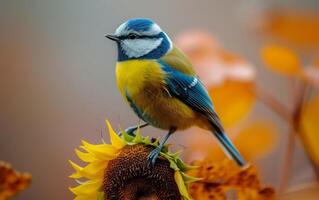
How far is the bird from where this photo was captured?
605 mm

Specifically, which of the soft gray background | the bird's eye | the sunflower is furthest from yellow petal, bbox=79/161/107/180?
the soft gray background

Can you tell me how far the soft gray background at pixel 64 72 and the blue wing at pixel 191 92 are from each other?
1.45 feet

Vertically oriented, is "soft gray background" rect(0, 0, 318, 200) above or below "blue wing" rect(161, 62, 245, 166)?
below

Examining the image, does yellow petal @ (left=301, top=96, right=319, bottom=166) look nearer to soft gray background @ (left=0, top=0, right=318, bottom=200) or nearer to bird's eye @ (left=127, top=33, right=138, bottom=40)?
bird's eye @ (left=127, top=33, right=138, bottom=40)

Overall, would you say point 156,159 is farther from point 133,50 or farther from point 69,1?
point 69,1

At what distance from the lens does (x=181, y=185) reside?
0.50 metres

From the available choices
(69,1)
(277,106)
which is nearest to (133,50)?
(277,106)

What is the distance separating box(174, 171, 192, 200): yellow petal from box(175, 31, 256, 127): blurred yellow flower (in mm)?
222

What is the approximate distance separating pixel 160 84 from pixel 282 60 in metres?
0.18

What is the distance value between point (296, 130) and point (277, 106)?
0.19 feet

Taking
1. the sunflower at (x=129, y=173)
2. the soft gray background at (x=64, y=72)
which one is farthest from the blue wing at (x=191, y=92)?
the soft gray background at (x=64, y=72)

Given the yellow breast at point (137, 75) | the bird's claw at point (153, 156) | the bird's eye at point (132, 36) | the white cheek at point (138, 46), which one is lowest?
the bird's claw at point (153, 156)

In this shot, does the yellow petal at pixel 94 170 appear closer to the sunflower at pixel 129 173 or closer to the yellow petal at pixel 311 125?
the sunflower at pixel 129 173

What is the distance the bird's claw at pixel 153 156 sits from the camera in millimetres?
500
